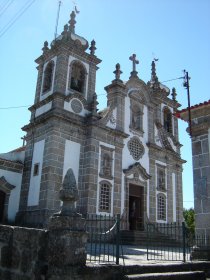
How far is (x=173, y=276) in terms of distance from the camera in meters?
7.36

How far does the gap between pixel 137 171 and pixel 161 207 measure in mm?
3294

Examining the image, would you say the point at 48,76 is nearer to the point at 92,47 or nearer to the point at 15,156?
the point at 92,47

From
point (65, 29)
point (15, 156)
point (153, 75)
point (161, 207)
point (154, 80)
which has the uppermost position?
point (153, 75)

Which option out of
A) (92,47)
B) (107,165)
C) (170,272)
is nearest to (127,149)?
(107,165)

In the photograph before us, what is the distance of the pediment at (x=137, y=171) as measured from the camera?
20.1 m

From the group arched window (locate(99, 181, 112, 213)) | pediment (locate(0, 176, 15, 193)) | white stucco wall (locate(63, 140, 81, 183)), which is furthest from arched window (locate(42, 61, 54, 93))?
arched window (locate(99, 181, 112, 213))

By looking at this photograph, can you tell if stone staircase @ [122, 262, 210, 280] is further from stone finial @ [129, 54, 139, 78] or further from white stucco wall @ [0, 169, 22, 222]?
stone finial @ [129, 54, 139, 78]

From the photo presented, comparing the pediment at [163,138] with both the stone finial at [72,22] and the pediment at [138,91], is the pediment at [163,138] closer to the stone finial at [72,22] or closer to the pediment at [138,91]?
the pediment at [138,91]

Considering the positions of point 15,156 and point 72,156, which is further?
point 15,156

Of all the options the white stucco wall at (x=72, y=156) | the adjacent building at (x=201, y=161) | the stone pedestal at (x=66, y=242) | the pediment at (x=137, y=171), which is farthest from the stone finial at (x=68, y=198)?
the pediment at (x=137, y=171)

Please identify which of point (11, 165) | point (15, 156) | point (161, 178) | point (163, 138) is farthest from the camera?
point (163, 138)

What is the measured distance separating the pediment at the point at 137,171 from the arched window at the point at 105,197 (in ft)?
6.02

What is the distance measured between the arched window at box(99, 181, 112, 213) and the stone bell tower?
144 centimetres

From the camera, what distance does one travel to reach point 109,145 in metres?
19.6
